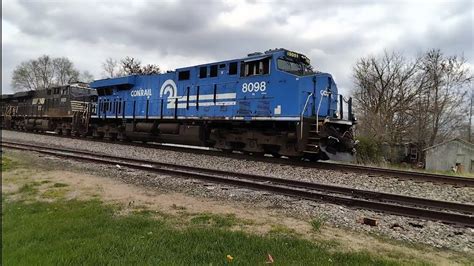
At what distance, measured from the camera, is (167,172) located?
10.5 meters

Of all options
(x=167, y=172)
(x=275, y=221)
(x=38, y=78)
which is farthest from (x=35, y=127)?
(x=38, y=78)

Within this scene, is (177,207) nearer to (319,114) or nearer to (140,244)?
(140,244)

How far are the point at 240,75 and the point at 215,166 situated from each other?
4.22 m

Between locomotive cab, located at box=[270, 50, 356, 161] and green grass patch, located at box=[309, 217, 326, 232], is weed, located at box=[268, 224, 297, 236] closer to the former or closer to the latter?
green grass patch, located at box=[309, 217, 326, 232]

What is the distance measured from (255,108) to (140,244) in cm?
1048

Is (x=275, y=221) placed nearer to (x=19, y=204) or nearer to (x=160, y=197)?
(x=160, y=197)

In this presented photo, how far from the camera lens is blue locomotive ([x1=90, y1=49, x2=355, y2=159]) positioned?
13.4 m

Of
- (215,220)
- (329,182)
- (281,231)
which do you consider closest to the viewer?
(281,231)

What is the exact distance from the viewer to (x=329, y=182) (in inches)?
393

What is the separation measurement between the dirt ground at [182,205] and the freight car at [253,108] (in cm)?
638

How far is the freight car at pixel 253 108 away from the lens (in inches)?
528

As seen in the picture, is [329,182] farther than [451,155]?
No

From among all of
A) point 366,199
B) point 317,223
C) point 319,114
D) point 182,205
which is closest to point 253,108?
point 319,114

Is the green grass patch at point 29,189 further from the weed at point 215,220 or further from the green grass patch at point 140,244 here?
the weed at point 215,220
